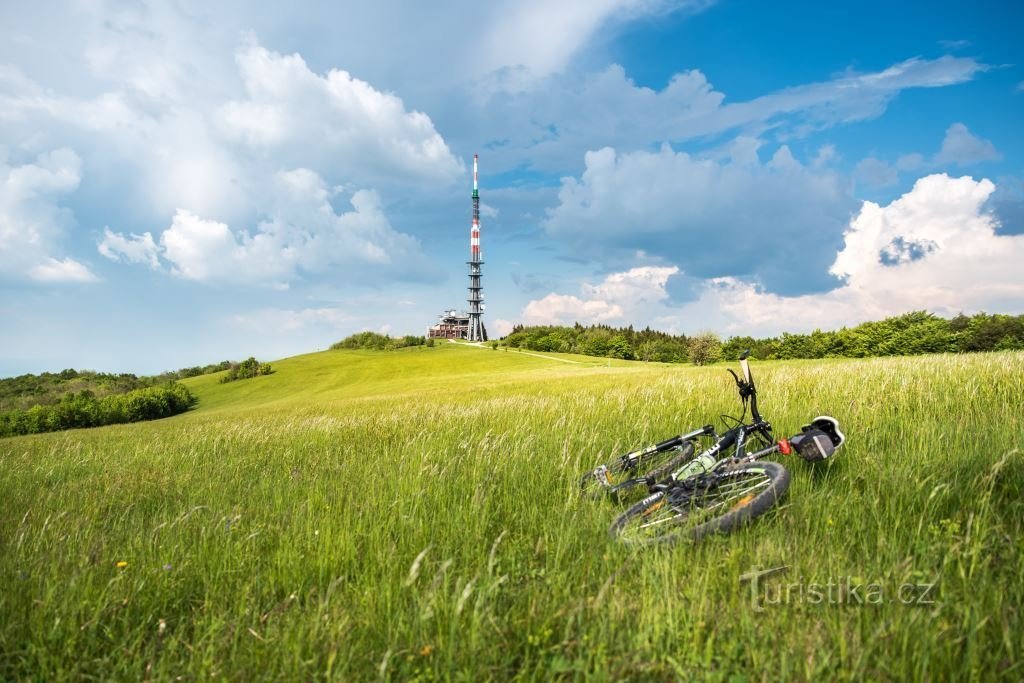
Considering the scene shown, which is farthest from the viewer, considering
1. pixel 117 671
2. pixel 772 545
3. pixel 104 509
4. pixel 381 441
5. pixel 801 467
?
pixel 381 441

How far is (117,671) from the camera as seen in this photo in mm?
2846

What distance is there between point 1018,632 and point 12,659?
5862 mm

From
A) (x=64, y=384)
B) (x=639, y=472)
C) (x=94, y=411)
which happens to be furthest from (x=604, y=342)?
(x=64, y=384)

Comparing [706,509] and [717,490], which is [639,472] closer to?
[717,490]

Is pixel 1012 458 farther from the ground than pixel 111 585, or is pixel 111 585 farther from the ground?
pixel 1012 458

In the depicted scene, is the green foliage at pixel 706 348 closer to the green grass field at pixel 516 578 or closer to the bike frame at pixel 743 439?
the green grass field at pixel 516 578

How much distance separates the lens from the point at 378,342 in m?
140

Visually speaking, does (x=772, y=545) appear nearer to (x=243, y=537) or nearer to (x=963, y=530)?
(x=963, y=530)

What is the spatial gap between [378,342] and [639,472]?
140m

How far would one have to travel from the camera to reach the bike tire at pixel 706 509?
145 inches

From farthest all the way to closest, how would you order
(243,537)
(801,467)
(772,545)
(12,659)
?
(801,467) < (243,537) < (772,545) < (12,659)

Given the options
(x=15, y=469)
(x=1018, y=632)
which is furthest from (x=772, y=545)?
(x=15, y=469)

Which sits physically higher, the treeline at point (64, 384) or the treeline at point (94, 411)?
the treeline at point (64, 384)

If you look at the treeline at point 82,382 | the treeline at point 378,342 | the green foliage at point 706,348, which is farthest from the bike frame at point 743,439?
the treeline at point 378,342
